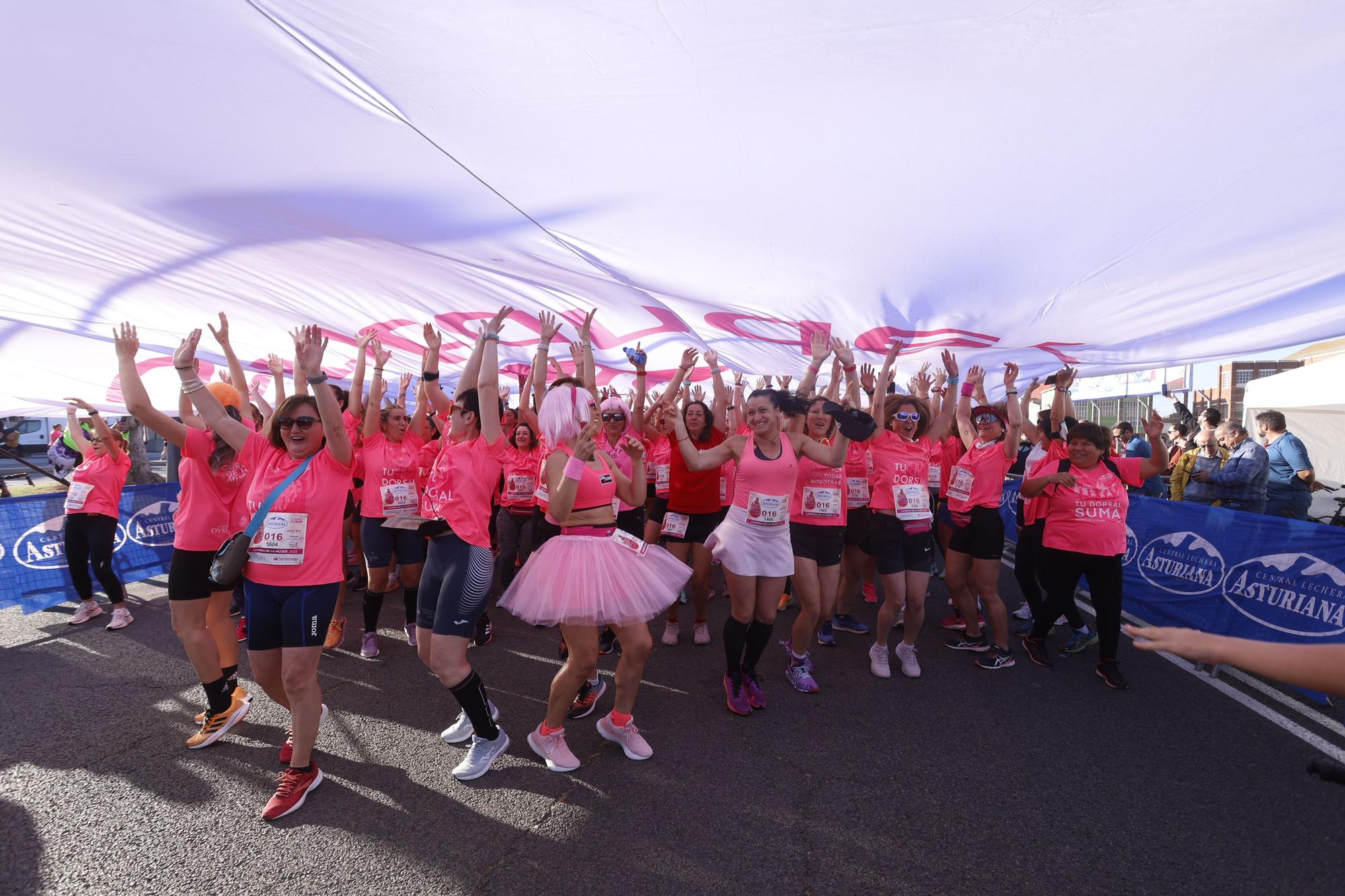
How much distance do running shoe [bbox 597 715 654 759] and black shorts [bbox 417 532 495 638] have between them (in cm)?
94

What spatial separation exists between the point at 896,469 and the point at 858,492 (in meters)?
0.54

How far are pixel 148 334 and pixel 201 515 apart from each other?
4321mm

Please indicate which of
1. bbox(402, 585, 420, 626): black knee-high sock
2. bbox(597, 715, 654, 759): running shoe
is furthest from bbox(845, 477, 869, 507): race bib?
bbox(402, 585, 420, 626): black knee-high sock

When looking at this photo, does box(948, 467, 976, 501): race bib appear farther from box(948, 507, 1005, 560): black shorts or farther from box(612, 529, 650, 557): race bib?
box(612, 529, 650, 557): race bib

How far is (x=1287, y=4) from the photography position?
2008 millimetres

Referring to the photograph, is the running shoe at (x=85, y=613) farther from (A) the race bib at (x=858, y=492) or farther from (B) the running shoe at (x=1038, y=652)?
(B) the running shoe at (x=1038, y=652)

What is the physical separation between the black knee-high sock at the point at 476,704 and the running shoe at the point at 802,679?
6.78ft

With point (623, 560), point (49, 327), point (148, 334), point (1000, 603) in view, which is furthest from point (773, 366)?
point (49, 327)

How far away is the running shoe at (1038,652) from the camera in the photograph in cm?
487

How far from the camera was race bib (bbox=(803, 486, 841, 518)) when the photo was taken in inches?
169

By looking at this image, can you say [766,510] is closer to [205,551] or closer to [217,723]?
[205,551]

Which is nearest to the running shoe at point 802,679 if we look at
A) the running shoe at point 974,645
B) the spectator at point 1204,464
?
the running shoe at point 974,645

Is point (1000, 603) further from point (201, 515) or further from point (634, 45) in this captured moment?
point (201, 515)

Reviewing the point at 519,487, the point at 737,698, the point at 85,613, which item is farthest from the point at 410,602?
the point at 85,613
